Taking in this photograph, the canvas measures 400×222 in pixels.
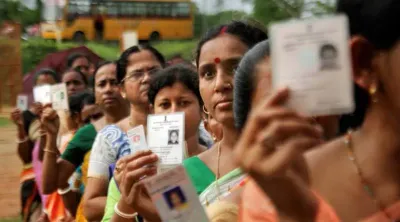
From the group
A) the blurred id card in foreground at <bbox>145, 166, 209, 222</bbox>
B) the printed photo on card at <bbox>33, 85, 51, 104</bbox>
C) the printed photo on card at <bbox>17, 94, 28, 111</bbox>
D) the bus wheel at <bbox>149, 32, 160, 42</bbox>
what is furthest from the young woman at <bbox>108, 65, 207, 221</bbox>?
the bus wheel at <bbox>149, 32, 160, 42</bbox>

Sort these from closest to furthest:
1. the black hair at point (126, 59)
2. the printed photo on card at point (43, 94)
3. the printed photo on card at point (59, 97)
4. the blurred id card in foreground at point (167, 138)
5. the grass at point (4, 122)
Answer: the blurred id card in foreground at point (167, 138) < the black hair at point (126, 59) < the printed photo on card at point (59, 97) < the printed photo on card at point (43, 94) < the grass at point (4, 122)

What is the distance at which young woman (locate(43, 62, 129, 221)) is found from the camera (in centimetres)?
440

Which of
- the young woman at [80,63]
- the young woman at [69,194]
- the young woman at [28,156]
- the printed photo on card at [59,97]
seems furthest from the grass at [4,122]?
the printed photo on card at [59,97]

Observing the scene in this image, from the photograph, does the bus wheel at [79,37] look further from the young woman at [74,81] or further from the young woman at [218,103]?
the young woman at [218,103]

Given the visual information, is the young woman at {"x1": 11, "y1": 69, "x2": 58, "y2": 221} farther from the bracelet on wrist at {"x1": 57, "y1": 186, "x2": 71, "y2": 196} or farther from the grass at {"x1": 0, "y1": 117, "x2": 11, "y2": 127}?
the grass at {"x1": 0, "y1": 117, "x2": 11, "y2": 127}

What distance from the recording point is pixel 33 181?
6.20 metres

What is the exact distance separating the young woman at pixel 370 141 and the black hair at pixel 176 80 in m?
1.56

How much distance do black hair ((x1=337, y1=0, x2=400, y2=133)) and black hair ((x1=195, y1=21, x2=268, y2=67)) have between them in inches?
46.1

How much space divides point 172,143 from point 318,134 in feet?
3.39

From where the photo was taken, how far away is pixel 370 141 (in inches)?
59.1

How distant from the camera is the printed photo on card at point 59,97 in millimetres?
5059

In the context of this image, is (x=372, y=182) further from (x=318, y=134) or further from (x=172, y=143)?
(x=172, y=143)

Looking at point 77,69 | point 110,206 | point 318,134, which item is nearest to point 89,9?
point 77,69

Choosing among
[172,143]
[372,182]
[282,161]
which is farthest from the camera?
[172,143]
